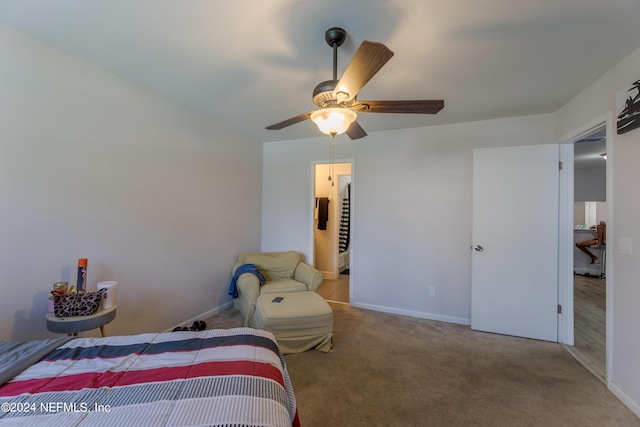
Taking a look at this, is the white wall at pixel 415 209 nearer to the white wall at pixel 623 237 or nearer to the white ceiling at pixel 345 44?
the white ceiling at pixel 345 44

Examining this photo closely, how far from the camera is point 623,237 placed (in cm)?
190

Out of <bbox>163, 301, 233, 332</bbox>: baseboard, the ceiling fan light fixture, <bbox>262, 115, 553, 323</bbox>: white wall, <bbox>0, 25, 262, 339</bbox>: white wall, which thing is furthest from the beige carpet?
the ceiling fan light fixture

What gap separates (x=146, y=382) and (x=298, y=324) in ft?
5.06

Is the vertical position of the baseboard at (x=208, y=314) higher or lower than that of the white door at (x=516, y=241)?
lower

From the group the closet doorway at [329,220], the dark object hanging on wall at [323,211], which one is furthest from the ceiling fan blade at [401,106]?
the dark object hanging on wall at [323,211]

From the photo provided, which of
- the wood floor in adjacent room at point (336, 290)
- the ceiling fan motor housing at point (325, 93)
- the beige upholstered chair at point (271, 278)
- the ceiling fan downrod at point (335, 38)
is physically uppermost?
the ceiling fan downrod at point (335, 38)

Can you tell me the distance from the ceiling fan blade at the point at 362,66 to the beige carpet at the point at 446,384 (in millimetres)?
1986

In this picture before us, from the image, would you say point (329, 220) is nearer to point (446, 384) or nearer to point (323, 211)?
point (323, 211)

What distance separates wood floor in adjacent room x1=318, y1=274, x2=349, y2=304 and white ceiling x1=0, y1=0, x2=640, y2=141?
9.40 ft

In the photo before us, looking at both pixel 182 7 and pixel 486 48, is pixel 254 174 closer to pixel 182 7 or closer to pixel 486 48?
pixel 182 7

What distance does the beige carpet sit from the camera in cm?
172

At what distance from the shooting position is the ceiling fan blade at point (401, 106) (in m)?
1.59

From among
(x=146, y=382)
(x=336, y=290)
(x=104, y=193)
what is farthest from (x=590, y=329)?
(x=104, y=193)

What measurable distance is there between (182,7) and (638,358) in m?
3.56
